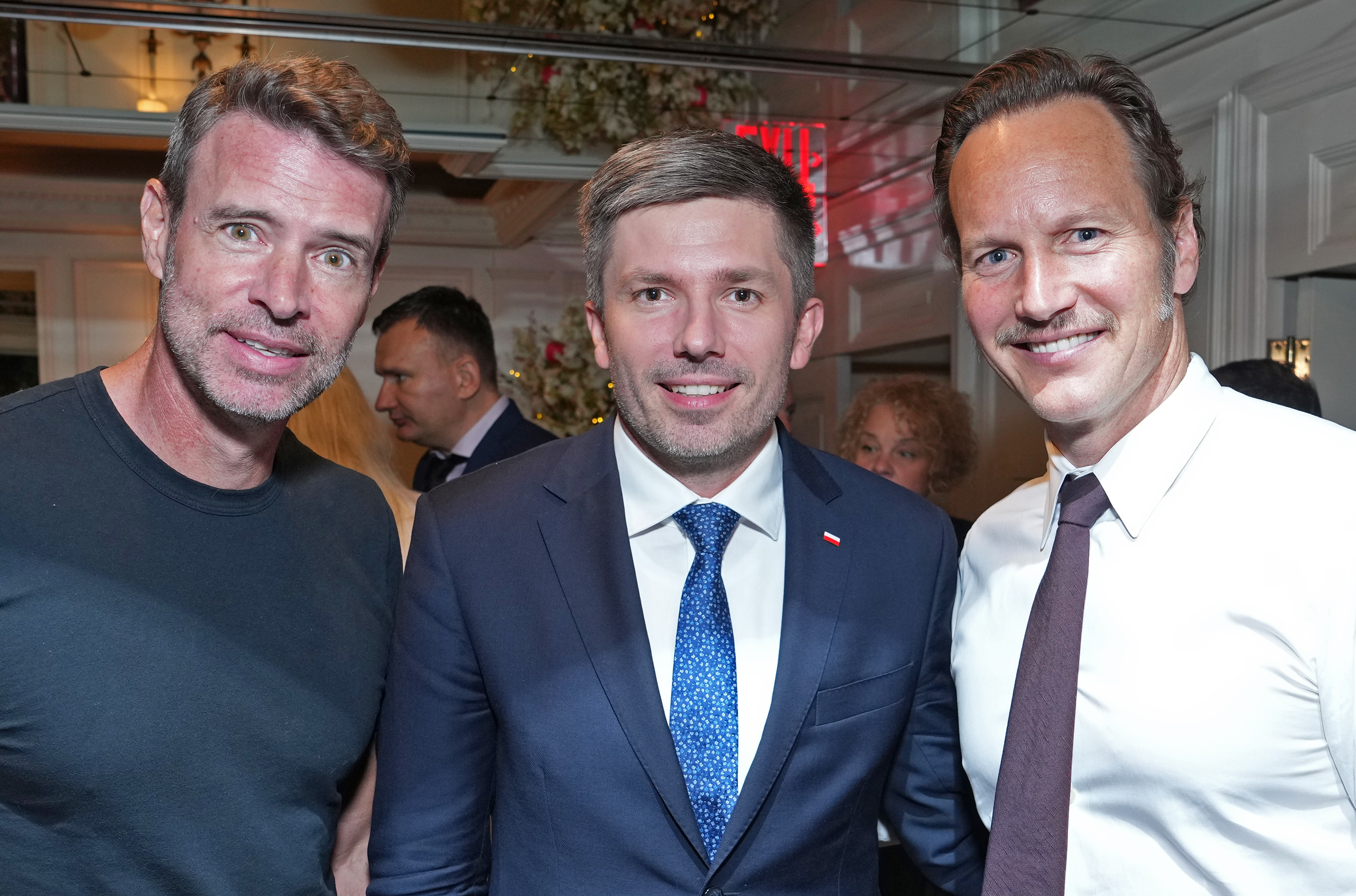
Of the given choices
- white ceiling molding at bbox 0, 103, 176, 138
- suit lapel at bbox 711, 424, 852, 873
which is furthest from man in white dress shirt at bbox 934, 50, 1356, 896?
white ceiling molding at bbox 0, 103, 176, 138

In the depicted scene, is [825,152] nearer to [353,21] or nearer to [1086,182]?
[353,21]

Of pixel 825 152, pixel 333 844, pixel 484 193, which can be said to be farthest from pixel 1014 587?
pixel 484 193

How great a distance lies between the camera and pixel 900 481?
3748mm

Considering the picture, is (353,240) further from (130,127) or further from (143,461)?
(130,127)

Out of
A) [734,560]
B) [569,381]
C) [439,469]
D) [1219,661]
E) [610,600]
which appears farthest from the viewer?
[569,381]

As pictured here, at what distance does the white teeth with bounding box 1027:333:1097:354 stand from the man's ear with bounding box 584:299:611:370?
62 cm

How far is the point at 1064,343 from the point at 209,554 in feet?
3.90

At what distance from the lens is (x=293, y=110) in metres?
1.54

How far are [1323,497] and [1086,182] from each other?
0.49 meters

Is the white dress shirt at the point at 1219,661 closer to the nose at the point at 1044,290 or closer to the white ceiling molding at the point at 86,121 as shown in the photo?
the nose at the point at 1044,290

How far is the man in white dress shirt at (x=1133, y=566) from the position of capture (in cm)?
128

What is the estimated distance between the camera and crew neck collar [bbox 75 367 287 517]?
147 centimetres

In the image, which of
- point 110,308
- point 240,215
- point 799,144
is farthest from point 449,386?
point 240,215

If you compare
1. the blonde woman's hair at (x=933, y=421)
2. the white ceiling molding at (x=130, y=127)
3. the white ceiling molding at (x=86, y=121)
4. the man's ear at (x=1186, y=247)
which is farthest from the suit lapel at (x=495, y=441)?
the man's ear at (x=1186, y=247)
